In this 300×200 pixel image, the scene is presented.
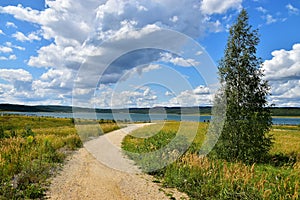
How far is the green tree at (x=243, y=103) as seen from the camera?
14305 mm

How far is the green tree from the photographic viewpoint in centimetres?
1430

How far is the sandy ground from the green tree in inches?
211

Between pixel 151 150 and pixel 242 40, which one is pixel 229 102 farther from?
pixel 151 150

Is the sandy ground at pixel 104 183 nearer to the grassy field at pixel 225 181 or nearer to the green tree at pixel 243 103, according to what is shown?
the grassy field at pixel 225 181

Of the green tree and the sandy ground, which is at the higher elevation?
the green tree

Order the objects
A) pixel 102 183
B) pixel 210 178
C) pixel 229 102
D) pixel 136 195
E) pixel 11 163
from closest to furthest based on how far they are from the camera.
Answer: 1. pixel 136 195
2. pixel 210 178
3. pixel 102 183
4. pixel 11 163
5. pixel 229 102

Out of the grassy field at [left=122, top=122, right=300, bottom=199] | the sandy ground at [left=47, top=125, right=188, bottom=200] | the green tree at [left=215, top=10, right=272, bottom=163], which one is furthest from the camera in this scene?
the green tree at [left=215, top=10, right=272, bottom=163]

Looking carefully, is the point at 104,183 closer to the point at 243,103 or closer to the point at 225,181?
the point at 225,181

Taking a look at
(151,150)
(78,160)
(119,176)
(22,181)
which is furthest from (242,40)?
(22,181)

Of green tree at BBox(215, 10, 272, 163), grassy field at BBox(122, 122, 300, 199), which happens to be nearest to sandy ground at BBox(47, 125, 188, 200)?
grassy field at BBox(122, 122, 300, 199)

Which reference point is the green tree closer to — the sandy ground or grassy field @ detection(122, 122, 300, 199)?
grassy field @ detection(122, 122, 300, 199)

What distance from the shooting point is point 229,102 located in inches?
590

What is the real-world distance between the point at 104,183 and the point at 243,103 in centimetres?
861

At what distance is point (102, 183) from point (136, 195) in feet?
6.06
